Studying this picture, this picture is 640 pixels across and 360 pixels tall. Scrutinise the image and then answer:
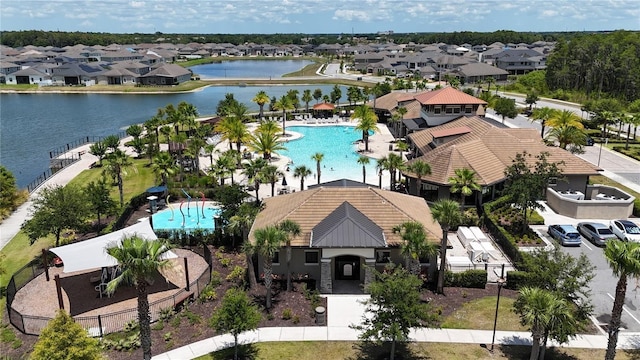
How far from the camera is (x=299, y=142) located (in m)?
73.3

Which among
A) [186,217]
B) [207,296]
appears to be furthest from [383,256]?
[186,217]

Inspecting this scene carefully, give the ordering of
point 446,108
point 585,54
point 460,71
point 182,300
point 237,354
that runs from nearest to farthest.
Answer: point 237,354 → point 182,300 → point 446,108 → point 585,54 → point 460,71

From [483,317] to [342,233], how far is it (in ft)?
31.9

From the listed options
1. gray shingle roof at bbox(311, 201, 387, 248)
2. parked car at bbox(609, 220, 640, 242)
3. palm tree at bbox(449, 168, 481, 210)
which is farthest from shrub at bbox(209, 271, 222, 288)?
parked car at bbox(609, 220, 640, 242)

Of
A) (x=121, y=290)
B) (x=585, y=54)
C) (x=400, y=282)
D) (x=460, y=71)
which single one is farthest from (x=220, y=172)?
(x=460, y=71)

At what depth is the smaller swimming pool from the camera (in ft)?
139

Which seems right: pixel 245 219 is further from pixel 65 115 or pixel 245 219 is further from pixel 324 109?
pixel 65 115

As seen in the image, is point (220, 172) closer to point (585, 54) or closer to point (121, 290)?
point (121, 290)

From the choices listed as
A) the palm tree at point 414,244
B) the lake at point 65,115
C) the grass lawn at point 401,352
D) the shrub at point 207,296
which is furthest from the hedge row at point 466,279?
the lake at point 65,115

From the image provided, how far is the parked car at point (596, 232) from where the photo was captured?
36.4 meters

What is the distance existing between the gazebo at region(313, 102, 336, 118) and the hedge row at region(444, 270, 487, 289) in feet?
199

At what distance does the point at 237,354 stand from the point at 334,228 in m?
10.3

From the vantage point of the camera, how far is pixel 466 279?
102 feet

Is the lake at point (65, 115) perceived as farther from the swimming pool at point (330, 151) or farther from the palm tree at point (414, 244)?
the palm tree at point (414, 244)
